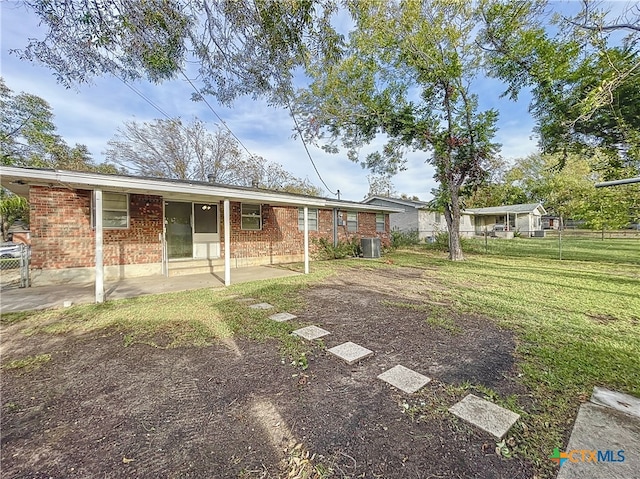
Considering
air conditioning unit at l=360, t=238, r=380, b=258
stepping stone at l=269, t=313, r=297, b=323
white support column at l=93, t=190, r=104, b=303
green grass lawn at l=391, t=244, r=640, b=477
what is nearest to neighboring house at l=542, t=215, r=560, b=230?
green grass lawn at l=391, t=244, r=640, b=477

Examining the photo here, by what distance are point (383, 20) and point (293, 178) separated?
1676 cm

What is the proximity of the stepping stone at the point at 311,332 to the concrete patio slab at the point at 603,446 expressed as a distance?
93.5 inches

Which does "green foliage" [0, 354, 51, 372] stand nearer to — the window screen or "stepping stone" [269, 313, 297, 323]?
"stepping stone" [269, 313, 297, 323]

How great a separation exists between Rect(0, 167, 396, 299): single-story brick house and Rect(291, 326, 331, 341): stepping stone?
11.3 ft

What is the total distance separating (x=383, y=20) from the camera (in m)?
9.52

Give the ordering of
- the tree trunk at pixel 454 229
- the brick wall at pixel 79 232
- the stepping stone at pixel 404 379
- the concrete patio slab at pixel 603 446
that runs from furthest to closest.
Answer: the tree trunk at pixel 454 229 < the brick wall at pixel 79 232 < the stepping stone at pixel 404 379 < the concrete patio slab at pixel 603 446

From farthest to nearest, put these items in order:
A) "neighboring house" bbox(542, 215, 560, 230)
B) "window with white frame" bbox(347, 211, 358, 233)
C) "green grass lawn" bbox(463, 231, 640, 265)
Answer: "neighboring house" bbox(542, 215, 560, 230)
"window with white frame" bbox(347, 211, 358, 233)
"green grass lawn" bbox(463, 231, 640, 265)

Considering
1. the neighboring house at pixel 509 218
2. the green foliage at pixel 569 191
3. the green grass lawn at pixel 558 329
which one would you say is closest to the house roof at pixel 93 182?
the green grass lawn at pixel 558 329

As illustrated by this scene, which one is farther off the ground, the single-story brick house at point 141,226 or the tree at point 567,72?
the tree at point 567,72

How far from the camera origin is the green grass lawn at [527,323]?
7.20 feet

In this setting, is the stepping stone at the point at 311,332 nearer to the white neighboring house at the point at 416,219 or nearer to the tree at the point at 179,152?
the tree at the point at 179,152

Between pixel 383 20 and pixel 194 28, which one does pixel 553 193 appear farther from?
pixel 194 28

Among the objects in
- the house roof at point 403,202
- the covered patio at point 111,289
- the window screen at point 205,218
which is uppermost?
the house roof at point 403,202

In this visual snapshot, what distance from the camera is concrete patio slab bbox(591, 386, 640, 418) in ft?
6.60
